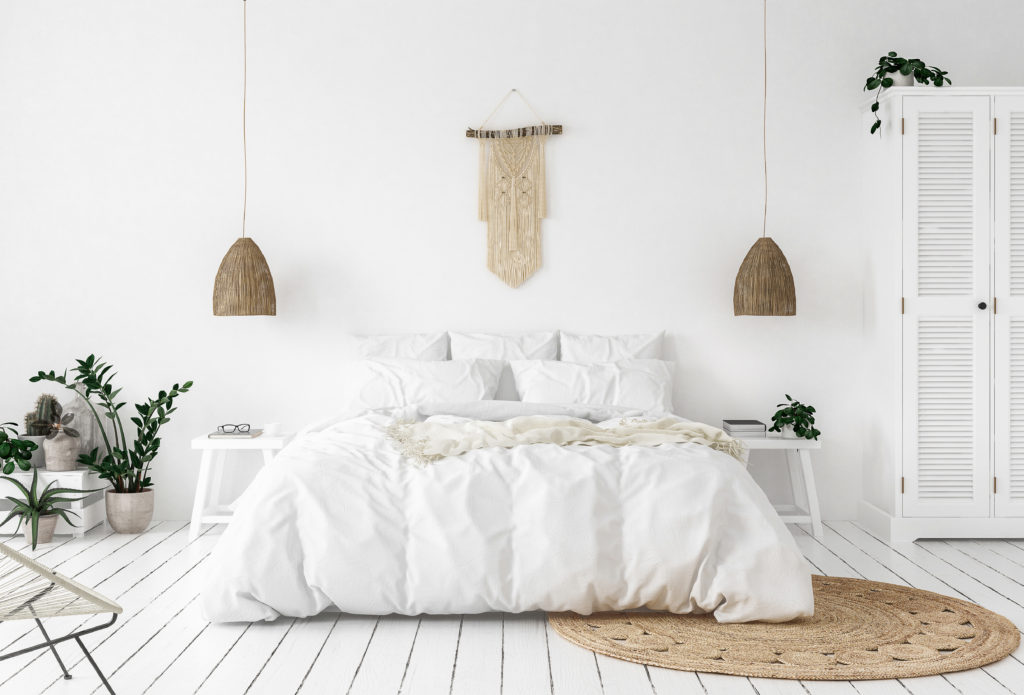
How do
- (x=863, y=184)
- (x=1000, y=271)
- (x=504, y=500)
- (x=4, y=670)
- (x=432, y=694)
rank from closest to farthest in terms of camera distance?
(x=432, y=694), (x=4, y=670), (x=504, y=500), (x=1000, y=271), (x=863, y=184)

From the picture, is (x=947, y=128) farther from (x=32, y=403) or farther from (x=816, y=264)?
(x=32, y=403)

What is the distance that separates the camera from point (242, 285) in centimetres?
415

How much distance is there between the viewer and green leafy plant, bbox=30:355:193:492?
4148mm

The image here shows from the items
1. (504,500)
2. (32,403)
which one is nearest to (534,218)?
(504,500)

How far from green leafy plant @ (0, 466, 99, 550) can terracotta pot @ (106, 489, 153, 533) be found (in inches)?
5.5

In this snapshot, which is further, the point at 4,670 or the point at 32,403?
the point at 32,403

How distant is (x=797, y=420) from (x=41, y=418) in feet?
12.4

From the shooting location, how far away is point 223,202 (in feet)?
14.6

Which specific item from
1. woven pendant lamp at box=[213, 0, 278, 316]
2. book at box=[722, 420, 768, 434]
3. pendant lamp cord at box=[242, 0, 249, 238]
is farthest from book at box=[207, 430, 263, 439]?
book at box=[722, 420, 768, 434]

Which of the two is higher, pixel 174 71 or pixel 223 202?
pixel 174 71

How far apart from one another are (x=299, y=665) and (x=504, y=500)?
808 mm

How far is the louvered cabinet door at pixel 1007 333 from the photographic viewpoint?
3.97m

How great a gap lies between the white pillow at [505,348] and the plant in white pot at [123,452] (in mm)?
1411

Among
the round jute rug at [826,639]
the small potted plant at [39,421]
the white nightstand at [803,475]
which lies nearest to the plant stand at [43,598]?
the round jute rug at [826,639]
